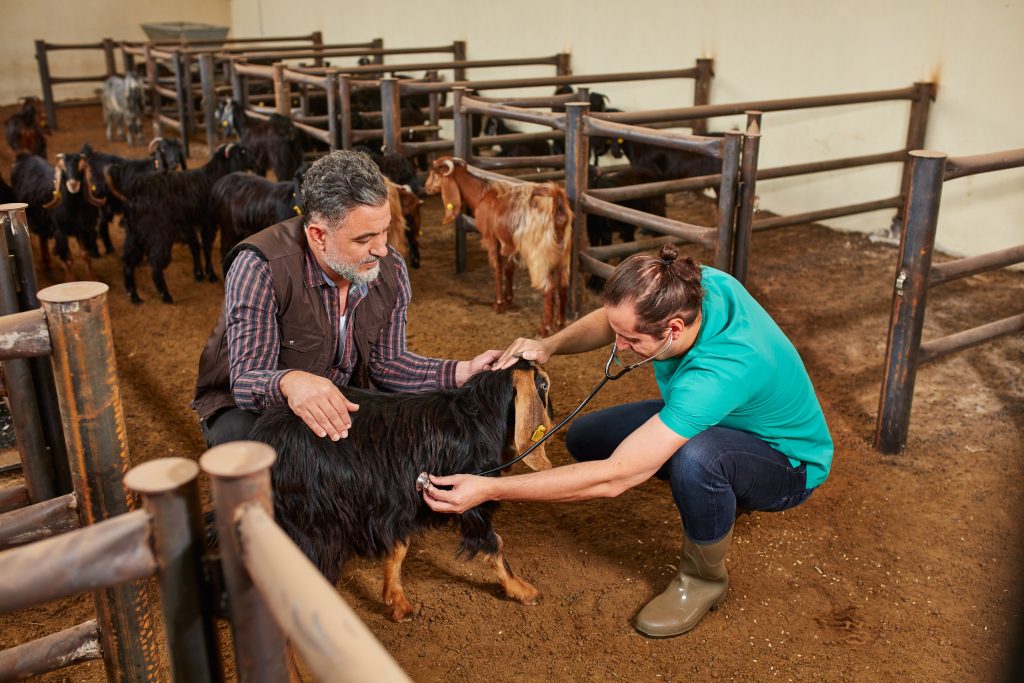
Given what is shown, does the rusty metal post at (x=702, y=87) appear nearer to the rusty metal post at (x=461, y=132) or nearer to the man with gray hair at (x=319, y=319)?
the rusty metal post at (x=461, y=132)

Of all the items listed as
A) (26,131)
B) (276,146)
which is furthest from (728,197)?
(26,131)

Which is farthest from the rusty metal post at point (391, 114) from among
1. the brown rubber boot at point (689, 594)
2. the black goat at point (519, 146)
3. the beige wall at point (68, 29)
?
the beige wall at point (68, 29)

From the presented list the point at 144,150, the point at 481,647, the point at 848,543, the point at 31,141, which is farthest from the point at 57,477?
the point at 144,150

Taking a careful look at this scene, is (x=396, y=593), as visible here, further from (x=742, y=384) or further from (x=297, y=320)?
(x=742, y=384)

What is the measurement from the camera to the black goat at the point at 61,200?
226 inches

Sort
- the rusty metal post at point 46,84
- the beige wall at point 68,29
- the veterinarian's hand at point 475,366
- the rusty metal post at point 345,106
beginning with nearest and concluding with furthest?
the veterinarian's hand at point 475,366
the rusty metal post at point 345,106
the rusty metal post at point 46,84
the beige wall at point 68,29

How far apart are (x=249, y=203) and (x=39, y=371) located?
128 inches

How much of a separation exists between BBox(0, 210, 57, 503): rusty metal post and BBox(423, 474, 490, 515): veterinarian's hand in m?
1.05

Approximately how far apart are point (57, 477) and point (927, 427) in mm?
3481

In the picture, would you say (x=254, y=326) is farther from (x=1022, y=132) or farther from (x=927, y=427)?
(x=1022, y=132)

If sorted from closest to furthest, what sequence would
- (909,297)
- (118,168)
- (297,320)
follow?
1. (297,320)
2. (909,297)
3. (118,168)

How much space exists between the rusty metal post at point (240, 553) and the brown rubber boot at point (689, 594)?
1.58 m

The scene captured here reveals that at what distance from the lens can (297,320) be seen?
2.66 metres

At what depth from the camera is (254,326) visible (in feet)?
8.45
